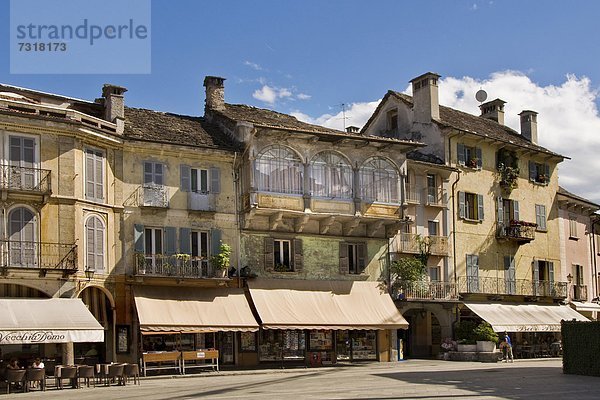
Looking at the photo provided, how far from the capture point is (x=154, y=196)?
37.0 meters

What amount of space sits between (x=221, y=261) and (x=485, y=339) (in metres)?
14.8

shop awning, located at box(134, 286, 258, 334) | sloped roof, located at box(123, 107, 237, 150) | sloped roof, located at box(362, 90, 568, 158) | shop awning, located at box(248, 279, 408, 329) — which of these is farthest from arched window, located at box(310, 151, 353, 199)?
sloped roof, located at box(362, 90, 568, 158)

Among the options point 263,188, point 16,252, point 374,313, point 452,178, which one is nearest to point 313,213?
point 263,188

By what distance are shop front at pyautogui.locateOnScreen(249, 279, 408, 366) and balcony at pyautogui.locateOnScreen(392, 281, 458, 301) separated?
0.87m

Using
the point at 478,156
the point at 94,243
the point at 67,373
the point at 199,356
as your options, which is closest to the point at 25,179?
the point at 94,243

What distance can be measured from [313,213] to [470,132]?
1229 cm

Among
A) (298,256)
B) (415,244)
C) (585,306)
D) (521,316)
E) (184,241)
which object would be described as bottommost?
(521,316)

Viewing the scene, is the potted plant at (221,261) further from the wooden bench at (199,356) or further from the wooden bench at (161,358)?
the wooden bench at (161,358)

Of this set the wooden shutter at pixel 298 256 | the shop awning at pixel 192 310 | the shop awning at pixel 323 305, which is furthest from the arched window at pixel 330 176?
the shop awning at pixel 192 310

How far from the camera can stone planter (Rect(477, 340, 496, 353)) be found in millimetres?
43031

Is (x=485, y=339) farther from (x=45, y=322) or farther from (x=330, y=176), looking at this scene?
(x=45, y=322)

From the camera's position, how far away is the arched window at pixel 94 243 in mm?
34531

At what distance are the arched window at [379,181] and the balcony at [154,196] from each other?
395 inches

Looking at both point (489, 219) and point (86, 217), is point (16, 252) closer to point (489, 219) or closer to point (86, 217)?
point (86, 217)
